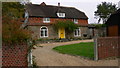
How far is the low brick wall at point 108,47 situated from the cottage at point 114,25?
12.5 meters

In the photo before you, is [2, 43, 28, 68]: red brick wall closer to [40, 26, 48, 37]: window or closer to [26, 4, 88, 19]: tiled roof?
[26, 4, 88, 19]: tiled roof

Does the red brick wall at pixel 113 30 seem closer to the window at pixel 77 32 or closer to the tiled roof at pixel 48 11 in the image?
the window at pixel 77 32

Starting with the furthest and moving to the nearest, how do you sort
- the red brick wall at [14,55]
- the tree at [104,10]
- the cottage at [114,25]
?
the tree at [104,10] < the cottage at [114,25] < the red brick wall at [14,55]

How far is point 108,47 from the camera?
→ 10.2m

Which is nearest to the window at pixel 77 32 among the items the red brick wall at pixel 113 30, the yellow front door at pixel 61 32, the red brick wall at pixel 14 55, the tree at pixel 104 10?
the yellow front door at pixel 61 32

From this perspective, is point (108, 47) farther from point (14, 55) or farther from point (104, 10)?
point (104, 10)

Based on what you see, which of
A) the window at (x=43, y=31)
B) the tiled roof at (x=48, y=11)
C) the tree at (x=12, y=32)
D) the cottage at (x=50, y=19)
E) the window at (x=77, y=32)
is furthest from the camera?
the window at (x=77, y=32)

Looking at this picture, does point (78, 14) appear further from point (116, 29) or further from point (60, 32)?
point (116, 29)

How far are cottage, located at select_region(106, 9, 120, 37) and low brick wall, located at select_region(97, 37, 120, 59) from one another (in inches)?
492

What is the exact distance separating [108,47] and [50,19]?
→ 21534mm

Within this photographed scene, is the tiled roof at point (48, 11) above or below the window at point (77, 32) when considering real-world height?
above

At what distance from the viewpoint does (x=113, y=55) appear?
34.4 feet

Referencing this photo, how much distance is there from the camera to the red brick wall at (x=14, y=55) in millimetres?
5973

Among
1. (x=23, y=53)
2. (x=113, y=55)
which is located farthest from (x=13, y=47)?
(x=113, y=55)
